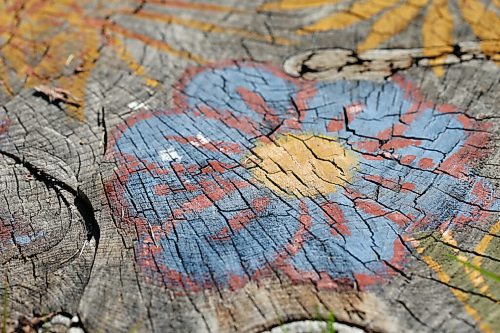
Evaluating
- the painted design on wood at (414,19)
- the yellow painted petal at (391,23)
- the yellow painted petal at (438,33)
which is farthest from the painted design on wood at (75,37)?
the yellow painted petal at (438,33)

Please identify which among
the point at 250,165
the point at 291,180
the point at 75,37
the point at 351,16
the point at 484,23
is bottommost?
the point at 291,180

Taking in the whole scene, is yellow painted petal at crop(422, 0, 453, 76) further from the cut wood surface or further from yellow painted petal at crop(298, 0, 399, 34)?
yellow painted petal at crop(298, 0, 399, 34)

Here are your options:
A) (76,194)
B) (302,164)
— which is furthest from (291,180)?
(76,194)

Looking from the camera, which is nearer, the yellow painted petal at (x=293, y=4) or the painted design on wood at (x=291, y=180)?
the painted design on wood at (x=291, y=180)

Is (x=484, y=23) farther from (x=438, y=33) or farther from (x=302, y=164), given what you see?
(x=302, y=164)

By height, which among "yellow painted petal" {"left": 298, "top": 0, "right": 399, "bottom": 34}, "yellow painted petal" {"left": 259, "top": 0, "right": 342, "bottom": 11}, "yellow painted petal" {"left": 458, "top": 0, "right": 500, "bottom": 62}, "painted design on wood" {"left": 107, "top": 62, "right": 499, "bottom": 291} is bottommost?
"painted design on wood" {"left": 107, "top": 62, "right": 499, "bottom": 291}

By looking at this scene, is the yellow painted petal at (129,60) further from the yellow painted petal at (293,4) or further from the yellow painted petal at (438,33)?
the yellow painted petal at (438,33)

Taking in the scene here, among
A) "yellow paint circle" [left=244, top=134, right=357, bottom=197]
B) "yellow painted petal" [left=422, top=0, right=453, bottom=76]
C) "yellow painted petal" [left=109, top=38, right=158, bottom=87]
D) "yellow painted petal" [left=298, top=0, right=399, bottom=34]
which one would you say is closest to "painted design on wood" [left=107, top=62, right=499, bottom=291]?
"yellow paint circle" [left=244, top=134, right=357, bottom=197]

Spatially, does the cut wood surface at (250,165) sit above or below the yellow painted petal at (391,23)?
below
